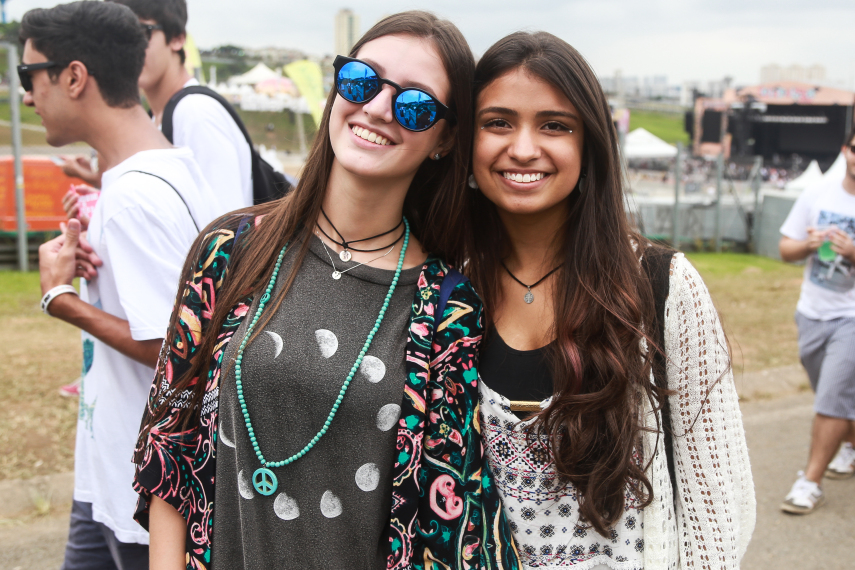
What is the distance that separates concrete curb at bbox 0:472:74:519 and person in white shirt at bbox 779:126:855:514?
407 cm

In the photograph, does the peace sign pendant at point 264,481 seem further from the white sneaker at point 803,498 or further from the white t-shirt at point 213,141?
the white sneaker at point 803,498

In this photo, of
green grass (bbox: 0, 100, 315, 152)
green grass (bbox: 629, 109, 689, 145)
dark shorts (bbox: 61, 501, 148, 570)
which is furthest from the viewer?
green grass (bbox: 629, 109, 689, 145)

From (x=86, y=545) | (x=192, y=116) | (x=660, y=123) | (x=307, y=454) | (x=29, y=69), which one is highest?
(x=660, y=123)

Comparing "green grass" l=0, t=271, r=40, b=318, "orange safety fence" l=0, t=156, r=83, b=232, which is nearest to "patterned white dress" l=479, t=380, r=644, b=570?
"green grass" l=0, t=271, r=40, b=318

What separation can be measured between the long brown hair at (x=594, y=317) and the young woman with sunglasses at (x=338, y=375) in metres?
0.21

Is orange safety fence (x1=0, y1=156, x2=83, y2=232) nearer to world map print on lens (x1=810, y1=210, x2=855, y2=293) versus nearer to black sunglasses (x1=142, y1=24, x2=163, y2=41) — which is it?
black sunglasses (x1=142, y1=24, x2=163, y2=41)

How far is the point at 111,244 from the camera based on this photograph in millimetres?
2125

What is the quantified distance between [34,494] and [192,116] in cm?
219

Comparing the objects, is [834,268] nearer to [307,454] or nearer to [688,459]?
[688,459]

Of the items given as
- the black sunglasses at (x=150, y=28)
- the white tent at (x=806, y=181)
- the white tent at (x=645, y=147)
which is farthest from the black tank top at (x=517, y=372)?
the white tent at (x=645, y=147)

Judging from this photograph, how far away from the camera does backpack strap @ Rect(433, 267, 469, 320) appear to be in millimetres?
1735

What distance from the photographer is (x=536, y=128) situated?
1.88 meters

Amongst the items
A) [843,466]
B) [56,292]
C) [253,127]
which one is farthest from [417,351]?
[253,127]

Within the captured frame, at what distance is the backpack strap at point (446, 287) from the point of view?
1735mm
